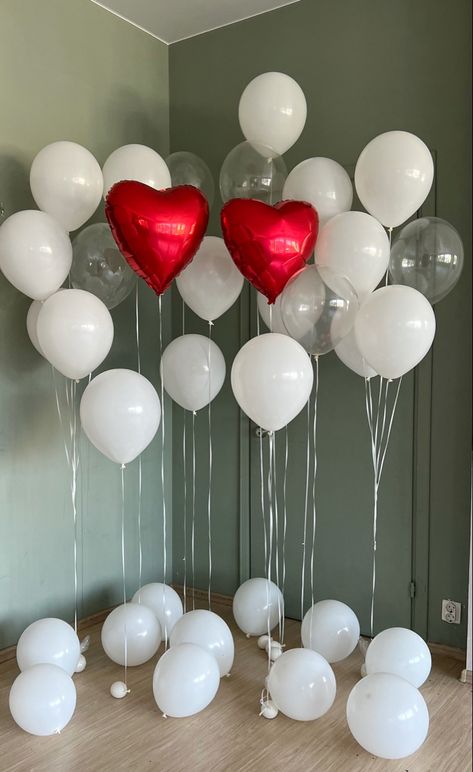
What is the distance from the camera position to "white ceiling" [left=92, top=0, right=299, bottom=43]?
10.4 ft

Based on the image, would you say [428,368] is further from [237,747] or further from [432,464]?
[237,747]

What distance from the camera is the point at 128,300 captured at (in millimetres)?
3396

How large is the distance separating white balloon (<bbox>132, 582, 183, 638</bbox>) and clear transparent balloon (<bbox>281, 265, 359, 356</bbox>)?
127cm

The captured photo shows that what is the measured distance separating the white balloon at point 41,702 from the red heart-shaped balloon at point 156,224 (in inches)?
52.7

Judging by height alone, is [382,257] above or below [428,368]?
above

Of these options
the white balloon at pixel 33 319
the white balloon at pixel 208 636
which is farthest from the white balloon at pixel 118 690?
the white balloon at pixel 33 319

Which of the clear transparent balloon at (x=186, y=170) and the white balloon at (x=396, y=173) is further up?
the clear transparent balloon at (x=186, y=170)

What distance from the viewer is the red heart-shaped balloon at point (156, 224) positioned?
2312 millimetres

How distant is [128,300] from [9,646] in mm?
1586

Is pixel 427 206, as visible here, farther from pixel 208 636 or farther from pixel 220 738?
pixel 220 738

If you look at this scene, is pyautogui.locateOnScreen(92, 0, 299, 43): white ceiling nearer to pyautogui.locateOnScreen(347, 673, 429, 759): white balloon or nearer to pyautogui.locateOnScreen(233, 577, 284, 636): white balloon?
pyautogui.locateOnScreen(233, 577, 284, 636): white balloon

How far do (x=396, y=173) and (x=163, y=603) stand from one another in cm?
186

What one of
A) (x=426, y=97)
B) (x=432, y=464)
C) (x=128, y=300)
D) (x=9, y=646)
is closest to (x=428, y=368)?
(x=432, y=464)

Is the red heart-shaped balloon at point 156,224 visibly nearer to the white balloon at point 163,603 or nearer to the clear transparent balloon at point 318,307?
the clear transparent balloon at point 318,307
